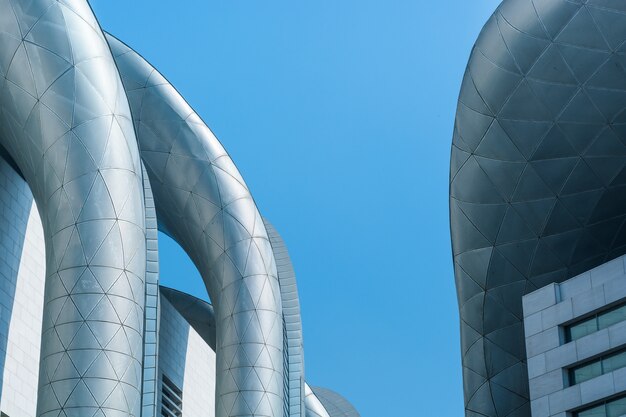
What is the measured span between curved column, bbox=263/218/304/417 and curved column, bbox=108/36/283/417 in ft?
22.0

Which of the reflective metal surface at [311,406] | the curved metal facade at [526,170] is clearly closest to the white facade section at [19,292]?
the curved metal facade at [526,170]

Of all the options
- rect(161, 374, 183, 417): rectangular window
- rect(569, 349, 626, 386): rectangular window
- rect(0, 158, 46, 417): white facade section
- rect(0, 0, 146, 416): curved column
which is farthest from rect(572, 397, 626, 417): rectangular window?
rect(161, 374, 183, 417): rectangular window

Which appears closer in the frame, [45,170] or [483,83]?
[45,170]

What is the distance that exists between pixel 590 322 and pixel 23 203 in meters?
17.3

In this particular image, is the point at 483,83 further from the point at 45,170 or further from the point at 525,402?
the point at 45,170

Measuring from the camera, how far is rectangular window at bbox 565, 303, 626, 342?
98.6ft

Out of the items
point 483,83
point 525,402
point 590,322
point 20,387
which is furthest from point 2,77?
point 525,402

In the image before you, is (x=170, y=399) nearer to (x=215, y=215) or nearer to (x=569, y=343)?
(x=215, y=215)

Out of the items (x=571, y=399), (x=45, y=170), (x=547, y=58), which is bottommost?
(x=571, y=399)

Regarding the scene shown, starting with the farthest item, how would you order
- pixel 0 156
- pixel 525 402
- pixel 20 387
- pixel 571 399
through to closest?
pixel 525 402, pixel 0 156, pixel 20 387, pixel 571 399

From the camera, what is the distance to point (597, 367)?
30188mm

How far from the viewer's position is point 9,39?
31.8 m

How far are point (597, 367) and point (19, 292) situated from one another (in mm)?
16572

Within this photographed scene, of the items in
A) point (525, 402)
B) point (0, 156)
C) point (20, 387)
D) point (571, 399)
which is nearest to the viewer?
point (571, 399)
